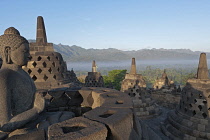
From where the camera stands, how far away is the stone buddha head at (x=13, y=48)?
269cm

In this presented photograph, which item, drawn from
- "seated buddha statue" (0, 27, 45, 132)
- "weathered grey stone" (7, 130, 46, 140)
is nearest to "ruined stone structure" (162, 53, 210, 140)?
"seated buddha statue" (0, 27, 45, 132)

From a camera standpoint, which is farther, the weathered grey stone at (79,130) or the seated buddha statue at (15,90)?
the seated buddha statue at (15,90)

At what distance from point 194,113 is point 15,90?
24.1 ft

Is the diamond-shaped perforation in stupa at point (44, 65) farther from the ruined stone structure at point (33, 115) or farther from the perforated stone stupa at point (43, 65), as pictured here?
the ruined stone structure at point (33, 115)

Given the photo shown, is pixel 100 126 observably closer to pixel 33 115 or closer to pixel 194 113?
pixel 33 115

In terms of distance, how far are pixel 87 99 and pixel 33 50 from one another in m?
4.52

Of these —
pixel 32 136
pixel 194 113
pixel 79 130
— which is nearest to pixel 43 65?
pixel 32 136

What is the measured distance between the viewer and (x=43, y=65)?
6.99 m

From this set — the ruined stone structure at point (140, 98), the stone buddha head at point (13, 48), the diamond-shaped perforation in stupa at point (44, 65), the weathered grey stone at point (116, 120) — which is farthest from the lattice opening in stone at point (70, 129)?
the ruined stone structure at point (140, 98)

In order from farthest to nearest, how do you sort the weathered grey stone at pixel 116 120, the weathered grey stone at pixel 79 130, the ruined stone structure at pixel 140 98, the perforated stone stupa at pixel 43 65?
the ruined stone structure at pixel 140 98 → the perforated stone stupa at pixel 43 65 → the weathered grey stone at pixel 116 120 → the weathered grey stone at pixel 79 130

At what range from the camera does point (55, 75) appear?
719 cm

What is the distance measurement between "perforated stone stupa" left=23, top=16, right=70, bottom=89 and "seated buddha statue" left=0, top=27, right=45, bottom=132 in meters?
4.16

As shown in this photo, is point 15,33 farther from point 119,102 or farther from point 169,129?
point 169,129

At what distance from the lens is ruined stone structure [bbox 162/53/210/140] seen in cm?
648
